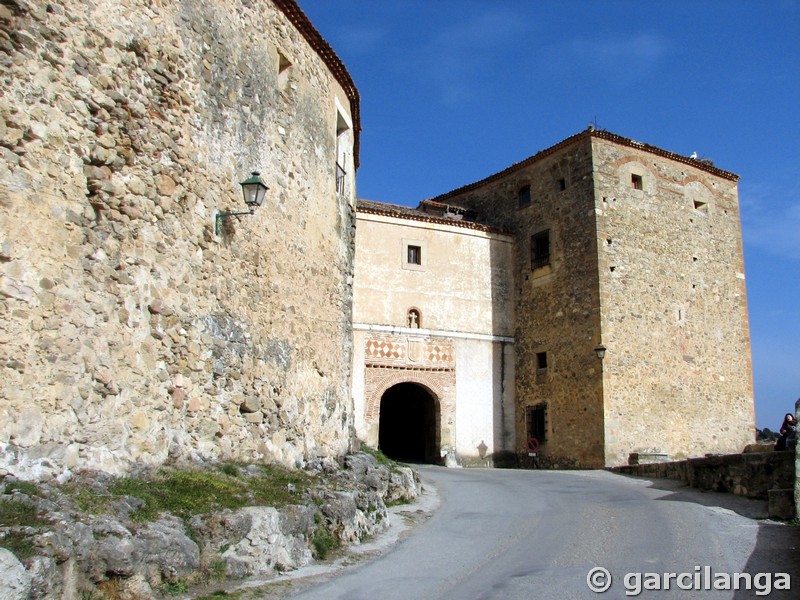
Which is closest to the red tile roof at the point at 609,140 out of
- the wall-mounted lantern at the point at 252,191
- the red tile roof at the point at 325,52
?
the red tile roof at the point at 325,52

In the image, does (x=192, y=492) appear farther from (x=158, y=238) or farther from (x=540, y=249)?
(x=540, y=249)

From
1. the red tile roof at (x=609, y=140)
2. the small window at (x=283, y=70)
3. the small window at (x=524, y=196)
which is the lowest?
the small window at (x=283, y=70)

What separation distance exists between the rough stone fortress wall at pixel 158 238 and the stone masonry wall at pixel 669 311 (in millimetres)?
12265

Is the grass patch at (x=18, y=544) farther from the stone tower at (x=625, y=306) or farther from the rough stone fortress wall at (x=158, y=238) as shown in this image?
the stone tower at (x=625, y=306)

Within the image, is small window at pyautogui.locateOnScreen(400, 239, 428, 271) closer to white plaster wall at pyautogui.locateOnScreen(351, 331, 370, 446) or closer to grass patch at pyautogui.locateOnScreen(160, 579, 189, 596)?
white plaster wall at pyautogui.locateOnScreen(351, 331, 370, 446)

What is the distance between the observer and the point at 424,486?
1518 centimetres

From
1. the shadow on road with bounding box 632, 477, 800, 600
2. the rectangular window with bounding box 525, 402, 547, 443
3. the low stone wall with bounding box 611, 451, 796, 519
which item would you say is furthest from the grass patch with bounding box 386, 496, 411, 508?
the rectangular window with bounding box 525, 402, 547, 443

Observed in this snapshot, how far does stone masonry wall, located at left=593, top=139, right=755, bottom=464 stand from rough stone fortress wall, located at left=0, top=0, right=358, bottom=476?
40.2 ft

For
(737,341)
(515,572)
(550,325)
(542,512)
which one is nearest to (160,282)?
(515,572)

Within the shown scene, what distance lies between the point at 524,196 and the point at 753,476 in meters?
13.7

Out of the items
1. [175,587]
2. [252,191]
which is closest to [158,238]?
[252,191]

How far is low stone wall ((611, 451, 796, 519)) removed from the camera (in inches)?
448

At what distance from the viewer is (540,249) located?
2425 centimetres

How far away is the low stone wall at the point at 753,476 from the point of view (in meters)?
11.4
